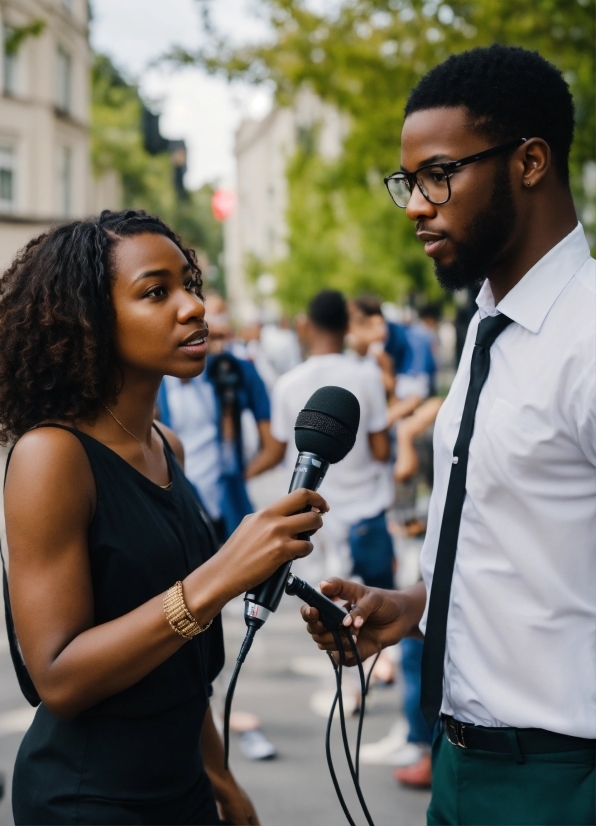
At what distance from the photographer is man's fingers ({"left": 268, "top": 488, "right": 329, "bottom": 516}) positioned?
6.18 ft

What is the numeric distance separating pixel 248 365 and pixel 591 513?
433 cm

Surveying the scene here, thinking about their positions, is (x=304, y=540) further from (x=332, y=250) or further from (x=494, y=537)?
(x=332, y=250)

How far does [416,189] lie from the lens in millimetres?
2145

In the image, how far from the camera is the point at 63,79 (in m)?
12.3

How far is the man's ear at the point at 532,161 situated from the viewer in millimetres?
2094

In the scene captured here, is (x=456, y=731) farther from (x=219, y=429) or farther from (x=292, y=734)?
(x=219, y=429)

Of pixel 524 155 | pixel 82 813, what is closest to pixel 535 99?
pixel 524 155

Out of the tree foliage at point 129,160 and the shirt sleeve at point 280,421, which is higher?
the tree foliage at point 129,160

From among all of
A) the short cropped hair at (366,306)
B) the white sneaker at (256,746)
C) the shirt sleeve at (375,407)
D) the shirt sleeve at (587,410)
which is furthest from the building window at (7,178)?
the shirt sleeve at (587,410)

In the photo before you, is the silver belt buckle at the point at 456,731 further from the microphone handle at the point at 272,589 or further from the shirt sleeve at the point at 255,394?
the shirt sleeve at the point at 255,394

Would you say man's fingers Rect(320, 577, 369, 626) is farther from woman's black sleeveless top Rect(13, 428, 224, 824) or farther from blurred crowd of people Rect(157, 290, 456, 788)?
blurred crowd of people Rect(157, 290, 456, 788)

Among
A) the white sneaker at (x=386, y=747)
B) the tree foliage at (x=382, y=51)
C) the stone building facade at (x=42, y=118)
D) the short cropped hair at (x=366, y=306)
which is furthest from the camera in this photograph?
the tree foliage at (x=382, y=51)

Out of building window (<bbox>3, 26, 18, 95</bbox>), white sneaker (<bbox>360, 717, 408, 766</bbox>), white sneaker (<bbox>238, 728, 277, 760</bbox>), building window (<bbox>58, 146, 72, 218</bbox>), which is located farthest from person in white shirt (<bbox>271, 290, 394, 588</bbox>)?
building window (<bbox>58, 146, 72, 218</bbox>)

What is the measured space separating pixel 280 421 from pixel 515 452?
403 centimetres
